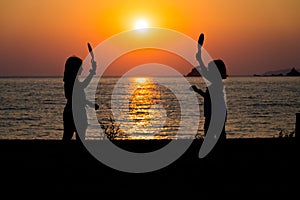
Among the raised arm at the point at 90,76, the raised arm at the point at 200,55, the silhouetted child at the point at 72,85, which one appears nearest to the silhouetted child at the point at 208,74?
the raised arm at the point at 200,55

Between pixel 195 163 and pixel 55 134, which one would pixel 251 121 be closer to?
pixel 55 134

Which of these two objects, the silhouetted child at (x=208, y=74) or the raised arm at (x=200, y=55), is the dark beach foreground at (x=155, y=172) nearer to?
the silhouetted child at (x=208, y=74)

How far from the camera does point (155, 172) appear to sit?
7578 mm

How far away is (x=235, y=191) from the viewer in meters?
6.72

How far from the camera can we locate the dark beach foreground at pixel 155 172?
681cm

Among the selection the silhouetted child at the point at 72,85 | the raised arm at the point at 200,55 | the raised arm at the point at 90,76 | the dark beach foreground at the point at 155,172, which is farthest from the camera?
the silhouetted child at the point at 72,85

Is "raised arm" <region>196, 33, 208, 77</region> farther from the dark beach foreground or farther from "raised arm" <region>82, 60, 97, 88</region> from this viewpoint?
"raised arm" <region>82, 60, 97, 88</region>

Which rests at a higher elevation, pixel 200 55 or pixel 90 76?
pixel 200 55

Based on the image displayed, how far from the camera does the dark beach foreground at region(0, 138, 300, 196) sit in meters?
6.81

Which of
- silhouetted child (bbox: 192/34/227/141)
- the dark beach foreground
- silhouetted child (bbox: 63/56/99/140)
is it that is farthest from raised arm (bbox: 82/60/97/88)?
silhouetted child (bbox: 192/34/227/141)

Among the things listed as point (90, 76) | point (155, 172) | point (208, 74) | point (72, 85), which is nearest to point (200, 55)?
point (208, 74)

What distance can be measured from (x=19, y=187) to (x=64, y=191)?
632mm

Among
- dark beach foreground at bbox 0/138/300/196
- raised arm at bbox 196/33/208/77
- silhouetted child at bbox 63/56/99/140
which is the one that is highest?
raised arm at bbox 196/33/208/77

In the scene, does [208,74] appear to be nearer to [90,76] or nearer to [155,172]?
[155,172]
